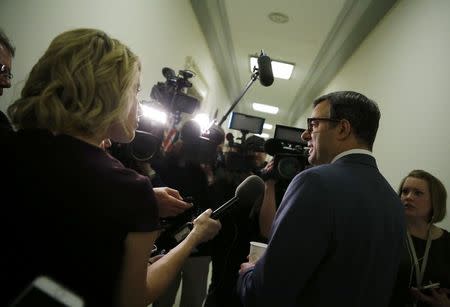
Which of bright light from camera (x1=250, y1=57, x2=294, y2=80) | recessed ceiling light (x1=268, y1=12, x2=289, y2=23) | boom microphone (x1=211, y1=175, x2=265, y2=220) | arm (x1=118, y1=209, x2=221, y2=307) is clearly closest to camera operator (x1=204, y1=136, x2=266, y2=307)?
boom microphone (x1=211, y1=175, x2=265, y2=220)

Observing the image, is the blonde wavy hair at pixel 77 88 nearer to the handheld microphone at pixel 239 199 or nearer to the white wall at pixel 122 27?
the white wall at pixel 122 27

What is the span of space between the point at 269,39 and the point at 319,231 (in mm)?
3911

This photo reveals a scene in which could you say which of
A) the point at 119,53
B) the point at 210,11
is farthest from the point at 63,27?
the point at 210,11

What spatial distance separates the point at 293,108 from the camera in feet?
25.7

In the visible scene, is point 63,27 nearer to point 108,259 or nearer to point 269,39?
point 108,259

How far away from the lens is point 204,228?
101 cm

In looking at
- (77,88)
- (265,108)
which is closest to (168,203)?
(77,88)

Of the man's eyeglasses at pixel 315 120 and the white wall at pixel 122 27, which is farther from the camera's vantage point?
the white wall at pixel 122 27

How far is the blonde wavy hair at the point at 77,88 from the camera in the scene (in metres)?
0.66

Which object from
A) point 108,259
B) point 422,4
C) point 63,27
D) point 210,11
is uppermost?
A: point 210,11

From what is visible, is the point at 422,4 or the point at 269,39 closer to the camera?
the point at 422,4

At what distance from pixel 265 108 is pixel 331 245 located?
7.75 m

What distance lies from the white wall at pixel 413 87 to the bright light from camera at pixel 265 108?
198 inches

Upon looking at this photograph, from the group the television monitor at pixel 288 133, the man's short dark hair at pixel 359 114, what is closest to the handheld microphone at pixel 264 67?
the television monitor at pixel 288 133
